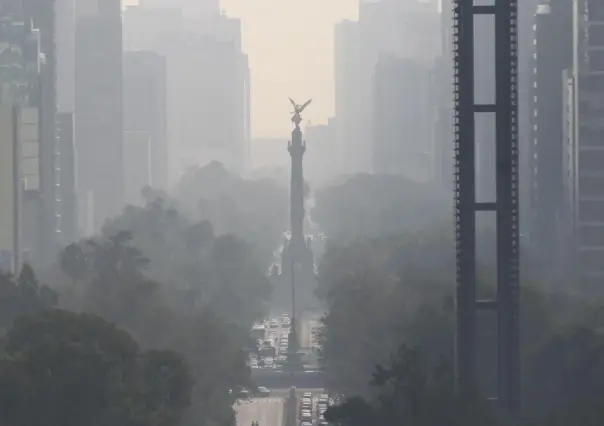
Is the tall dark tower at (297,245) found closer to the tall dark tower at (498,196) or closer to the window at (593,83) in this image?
the window at (593,83)

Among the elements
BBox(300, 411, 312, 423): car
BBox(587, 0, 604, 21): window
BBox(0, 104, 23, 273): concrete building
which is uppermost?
BBox(587, 0, 604, 21): window

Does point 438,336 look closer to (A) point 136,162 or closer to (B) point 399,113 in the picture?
(A) point 136,162

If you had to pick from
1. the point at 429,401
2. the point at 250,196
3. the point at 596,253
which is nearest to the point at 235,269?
the point at 596,253

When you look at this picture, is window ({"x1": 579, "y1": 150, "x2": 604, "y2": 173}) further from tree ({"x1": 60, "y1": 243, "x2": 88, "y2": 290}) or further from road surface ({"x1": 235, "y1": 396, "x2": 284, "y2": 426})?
tree ({"x1": 60, "y1": 243, "x2": 88, "y2": 290})

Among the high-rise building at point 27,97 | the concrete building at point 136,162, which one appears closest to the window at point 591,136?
the high-rise building at point 27,97

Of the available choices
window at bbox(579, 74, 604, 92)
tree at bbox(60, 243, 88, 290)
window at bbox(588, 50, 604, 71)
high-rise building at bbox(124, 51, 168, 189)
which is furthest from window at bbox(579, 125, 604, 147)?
high-rise building at bbox(124, 51, 168, 189)

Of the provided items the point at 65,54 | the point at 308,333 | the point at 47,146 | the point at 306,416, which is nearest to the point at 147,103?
the point at 65,54
